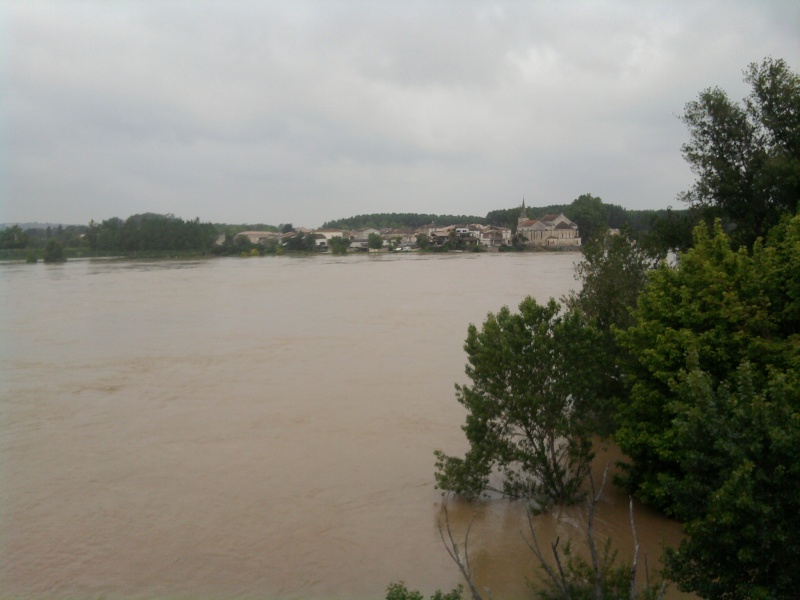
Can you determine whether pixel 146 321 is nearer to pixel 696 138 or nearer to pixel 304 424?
pixel 304 424

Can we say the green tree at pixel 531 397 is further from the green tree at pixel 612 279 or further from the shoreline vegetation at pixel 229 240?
the shoreline vegetation at pixel 229 240

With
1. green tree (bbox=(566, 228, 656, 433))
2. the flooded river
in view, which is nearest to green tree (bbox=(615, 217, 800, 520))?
the flooded river

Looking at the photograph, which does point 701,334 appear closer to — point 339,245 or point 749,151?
point 749,151

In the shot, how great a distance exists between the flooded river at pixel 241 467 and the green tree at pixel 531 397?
24.9 inches

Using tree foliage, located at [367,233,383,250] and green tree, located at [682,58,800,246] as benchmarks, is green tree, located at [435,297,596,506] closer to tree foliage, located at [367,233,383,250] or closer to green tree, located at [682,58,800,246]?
green tree, located at [682,58,800,246]

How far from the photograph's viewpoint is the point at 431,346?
78.7ft

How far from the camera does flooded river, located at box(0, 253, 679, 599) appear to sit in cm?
913

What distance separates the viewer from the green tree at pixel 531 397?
33.2 feet

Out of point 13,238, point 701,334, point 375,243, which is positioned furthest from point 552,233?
point 701,334

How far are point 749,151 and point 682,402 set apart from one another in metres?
10.3

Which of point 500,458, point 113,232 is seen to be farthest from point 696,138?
point 113,232

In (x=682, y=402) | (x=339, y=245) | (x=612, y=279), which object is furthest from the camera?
(x=339, y=245)

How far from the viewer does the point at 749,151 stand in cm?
1530

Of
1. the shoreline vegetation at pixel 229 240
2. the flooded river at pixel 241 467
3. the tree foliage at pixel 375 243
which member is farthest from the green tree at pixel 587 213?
the flooded river at pixel 241 467
